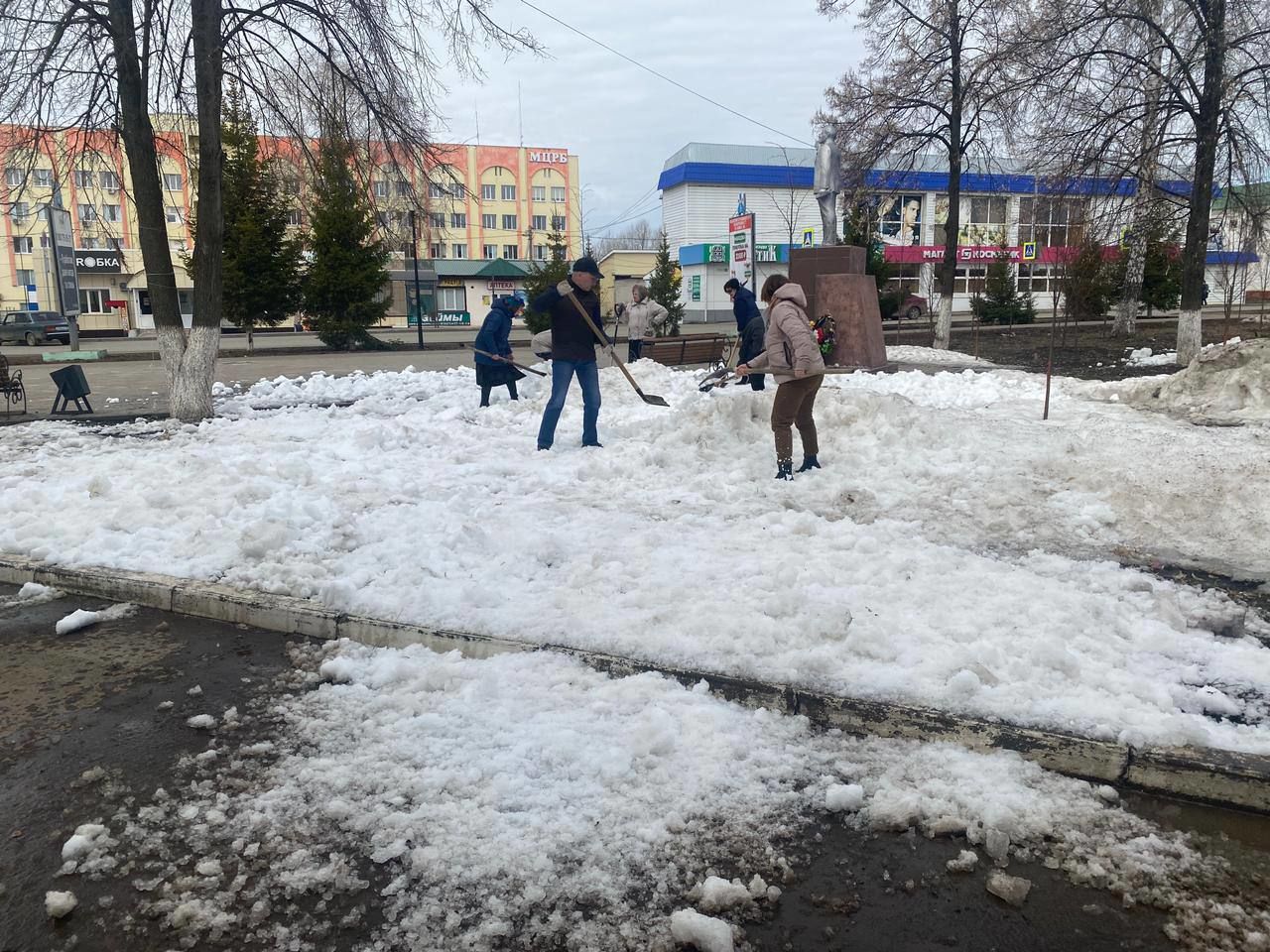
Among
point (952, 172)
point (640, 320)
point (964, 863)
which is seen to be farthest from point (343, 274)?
point (964, 863)

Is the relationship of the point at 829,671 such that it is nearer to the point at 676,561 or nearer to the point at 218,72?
the point at 676,561

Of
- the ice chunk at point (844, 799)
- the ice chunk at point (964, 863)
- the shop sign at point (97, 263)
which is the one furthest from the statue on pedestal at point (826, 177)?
the shop sign at point (97, 263)

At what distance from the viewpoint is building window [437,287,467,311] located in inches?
2267

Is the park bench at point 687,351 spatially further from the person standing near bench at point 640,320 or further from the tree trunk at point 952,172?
the tree trunk at point 952,172

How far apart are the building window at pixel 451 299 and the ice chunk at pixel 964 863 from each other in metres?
57.3

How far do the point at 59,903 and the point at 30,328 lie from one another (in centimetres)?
4042

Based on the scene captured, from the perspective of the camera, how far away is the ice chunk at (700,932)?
2.30 meters

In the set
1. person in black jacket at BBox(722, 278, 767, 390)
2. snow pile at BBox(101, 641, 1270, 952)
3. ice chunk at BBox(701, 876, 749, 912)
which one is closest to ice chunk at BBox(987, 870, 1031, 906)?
snow pile at BBox(101, 641, 1270, 952)

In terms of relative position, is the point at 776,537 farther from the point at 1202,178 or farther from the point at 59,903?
the point at 1202,178

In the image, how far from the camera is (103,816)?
9.50 ft

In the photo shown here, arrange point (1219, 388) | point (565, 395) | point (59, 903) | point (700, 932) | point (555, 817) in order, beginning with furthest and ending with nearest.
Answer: point (1219, 388) < point (565, 395) < point (555, 817) < point (59, 903) < point (700, 932)

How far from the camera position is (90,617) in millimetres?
4641

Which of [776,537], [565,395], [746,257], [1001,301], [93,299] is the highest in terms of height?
[93,299]

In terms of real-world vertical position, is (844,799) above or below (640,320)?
below
